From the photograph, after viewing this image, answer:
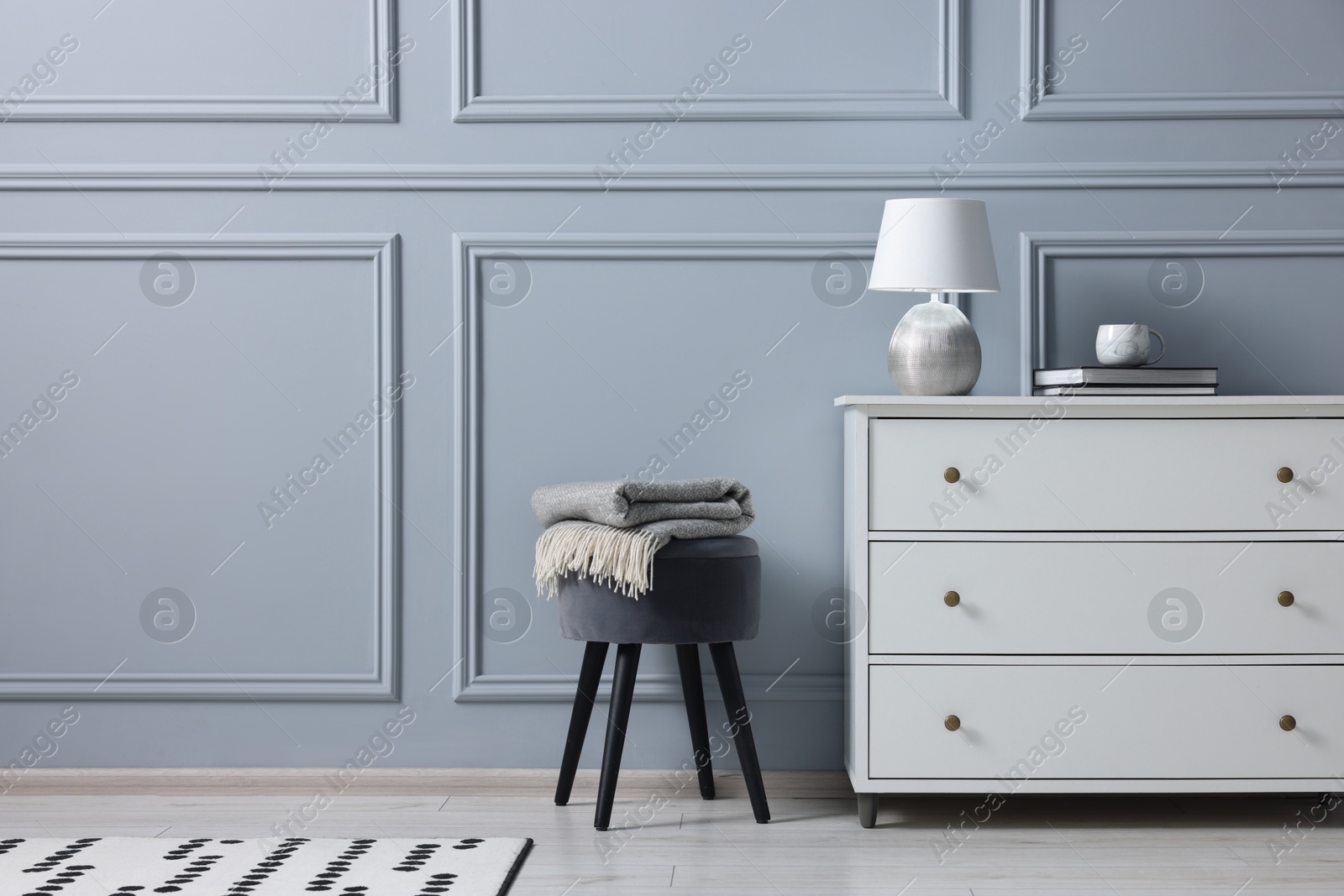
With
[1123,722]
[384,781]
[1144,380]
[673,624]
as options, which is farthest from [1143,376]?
[384,781]

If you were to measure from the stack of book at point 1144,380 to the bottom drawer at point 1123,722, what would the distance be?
49 centimetres

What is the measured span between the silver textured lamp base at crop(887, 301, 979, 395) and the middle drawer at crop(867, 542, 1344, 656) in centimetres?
31

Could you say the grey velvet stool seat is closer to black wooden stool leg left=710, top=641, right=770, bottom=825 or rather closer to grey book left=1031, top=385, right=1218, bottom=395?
black wooden stool leg left=710, top=641, right=770, bottom=825

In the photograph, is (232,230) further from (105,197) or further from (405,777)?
(405,777)

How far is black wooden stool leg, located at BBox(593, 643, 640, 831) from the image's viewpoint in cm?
186

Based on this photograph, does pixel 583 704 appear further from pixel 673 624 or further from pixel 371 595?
pixel 371 595

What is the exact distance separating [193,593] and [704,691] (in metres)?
1.11

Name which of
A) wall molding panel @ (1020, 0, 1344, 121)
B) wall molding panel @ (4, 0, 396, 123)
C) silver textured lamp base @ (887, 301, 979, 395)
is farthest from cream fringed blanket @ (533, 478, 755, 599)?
wall molding panel @ (1020, 0, 1344, 121)

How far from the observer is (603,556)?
70.6 inches

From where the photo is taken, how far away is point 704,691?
2166mm

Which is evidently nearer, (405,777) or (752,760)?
(752,760)

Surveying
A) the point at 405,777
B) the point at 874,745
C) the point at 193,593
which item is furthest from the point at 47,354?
the point at 874,745

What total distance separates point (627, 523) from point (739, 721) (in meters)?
0.43

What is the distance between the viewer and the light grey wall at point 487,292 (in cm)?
216
